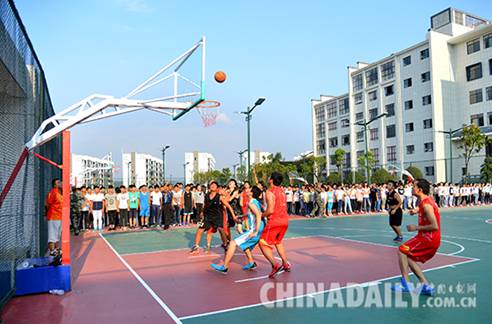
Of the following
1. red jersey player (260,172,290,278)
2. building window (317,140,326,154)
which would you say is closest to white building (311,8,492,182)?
building window (317,140,326,154)

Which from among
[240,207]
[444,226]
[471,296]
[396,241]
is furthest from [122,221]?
[471,296]

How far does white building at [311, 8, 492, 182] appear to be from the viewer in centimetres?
4362

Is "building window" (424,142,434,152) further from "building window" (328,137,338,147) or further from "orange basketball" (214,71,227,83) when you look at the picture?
"orange basketball" (214,71,227,83)

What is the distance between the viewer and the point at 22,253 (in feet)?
24.8

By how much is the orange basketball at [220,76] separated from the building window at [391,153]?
4589cm


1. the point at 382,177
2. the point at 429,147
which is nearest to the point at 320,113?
the point at 429,147

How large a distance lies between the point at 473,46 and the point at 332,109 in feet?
76.7

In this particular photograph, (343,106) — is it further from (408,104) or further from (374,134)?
(408,104)

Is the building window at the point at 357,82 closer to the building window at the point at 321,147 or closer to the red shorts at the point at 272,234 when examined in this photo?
the building window at the point at 321,147

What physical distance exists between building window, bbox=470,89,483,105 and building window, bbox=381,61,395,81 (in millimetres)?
9653

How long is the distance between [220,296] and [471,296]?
3.67 metres

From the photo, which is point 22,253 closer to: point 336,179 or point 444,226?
point 444,226

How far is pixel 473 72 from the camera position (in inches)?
A: 1780

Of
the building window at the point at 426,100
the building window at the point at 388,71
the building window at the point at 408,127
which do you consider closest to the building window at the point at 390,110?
the building window at the point at 408,127
